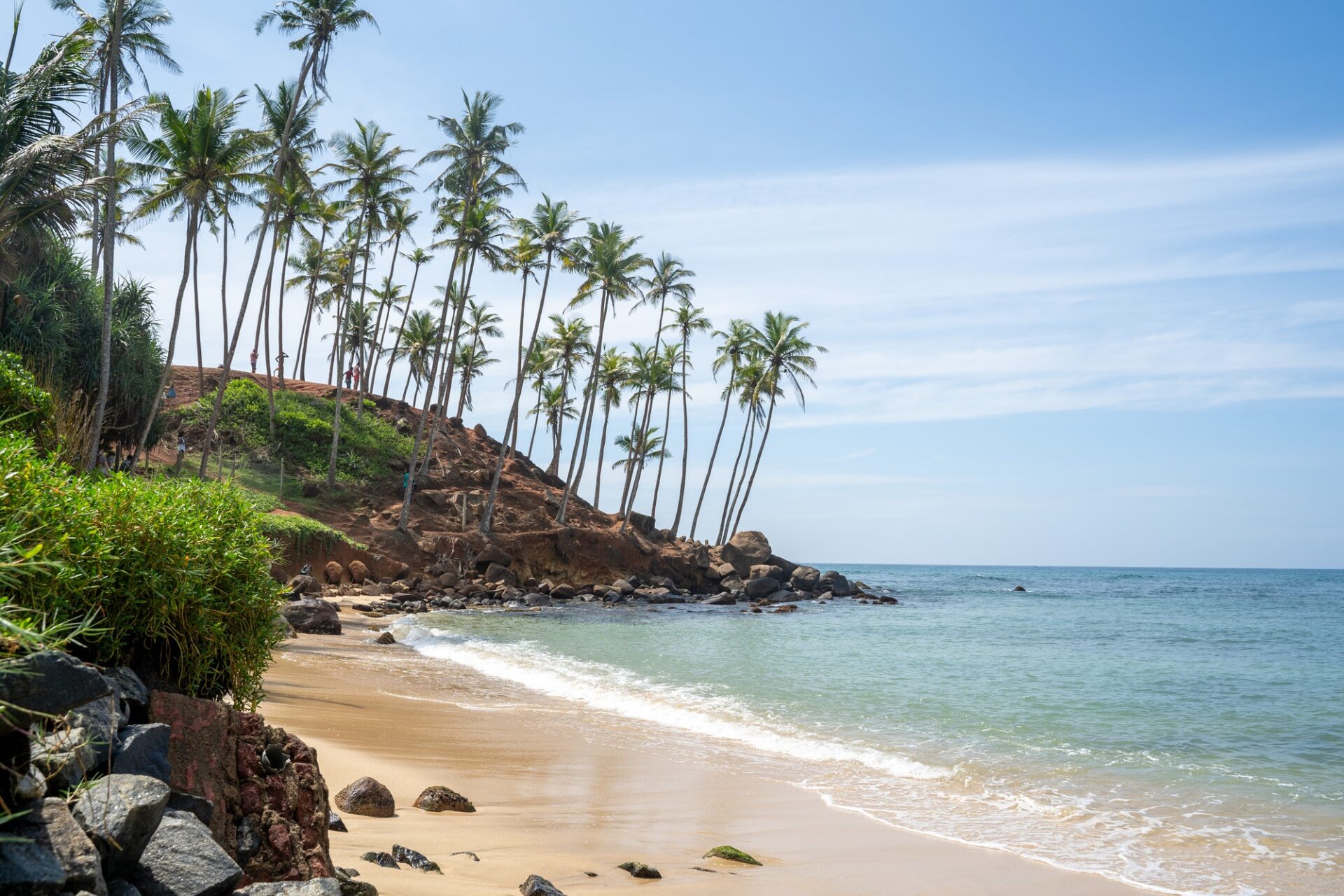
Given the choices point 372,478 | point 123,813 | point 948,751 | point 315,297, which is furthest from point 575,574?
point 123,813

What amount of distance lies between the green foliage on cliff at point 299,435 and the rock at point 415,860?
37582mm

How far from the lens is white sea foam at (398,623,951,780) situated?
411 inches

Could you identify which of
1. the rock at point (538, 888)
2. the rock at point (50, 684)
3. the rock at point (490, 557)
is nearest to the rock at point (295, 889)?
the rock at point (50, 684)

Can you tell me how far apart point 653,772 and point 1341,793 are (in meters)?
6.96

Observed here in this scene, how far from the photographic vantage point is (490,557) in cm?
3856

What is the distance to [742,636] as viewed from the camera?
85.0 ft

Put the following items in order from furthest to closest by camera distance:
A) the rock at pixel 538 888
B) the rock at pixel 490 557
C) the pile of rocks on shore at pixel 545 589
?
the rock at pixel 490 557
the pile of rocks on shore at pixel 545 589
the rock at pixel 538 888

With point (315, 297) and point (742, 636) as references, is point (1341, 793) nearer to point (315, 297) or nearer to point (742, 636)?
point (742, 636)

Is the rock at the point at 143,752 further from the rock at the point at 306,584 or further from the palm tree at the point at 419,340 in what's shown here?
the palm tree at the point at 419,340

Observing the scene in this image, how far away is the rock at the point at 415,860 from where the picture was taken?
518 centimetres

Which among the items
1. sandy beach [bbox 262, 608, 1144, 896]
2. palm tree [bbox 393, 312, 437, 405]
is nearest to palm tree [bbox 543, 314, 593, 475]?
palm tree [bbox 393, 312, 437, 405]

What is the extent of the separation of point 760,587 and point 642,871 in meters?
40.4

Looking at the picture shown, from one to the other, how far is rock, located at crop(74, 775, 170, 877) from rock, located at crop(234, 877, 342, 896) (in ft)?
1.53

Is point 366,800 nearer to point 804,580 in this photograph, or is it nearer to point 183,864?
point 183,864
